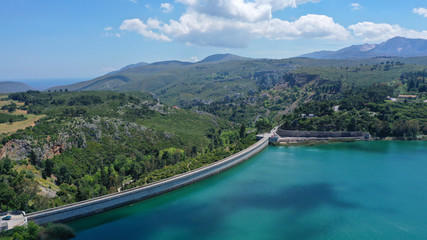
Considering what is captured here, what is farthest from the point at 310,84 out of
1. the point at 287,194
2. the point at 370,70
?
the point at 287,194

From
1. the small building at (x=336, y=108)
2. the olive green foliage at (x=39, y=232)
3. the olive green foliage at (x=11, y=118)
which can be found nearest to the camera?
the olive green foliage at (x=39, y=232)

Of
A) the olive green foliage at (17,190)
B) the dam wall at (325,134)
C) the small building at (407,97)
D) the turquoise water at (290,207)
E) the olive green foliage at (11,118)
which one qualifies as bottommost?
the turquoise water at (290,207)

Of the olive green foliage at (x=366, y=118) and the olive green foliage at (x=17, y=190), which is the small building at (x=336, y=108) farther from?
the olive green foliage at (x=17, y=190)

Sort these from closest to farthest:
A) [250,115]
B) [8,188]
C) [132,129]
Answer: [8,188], [132,129], [250,115]

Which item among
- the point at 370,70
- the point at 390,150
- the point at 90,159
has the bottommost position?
the point at 390,150

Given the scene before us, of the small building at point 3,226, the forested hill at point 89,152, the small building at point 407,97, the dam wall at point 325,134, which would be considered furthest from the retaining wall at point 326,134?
the small building at point 3,226

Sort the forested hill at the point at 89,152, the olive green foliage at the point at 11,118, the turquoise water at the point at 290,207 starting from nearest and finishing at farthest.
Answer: the turquoise water at the point at 290,207 → the forested hill at the point at 89,152 → the olive green foliage at the point at 11,118

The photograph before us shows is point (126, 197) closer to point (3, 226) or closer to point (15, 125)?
point (3, 226)

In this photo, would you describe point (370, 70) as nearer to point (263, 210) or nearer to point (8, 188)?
point (263, 210)
